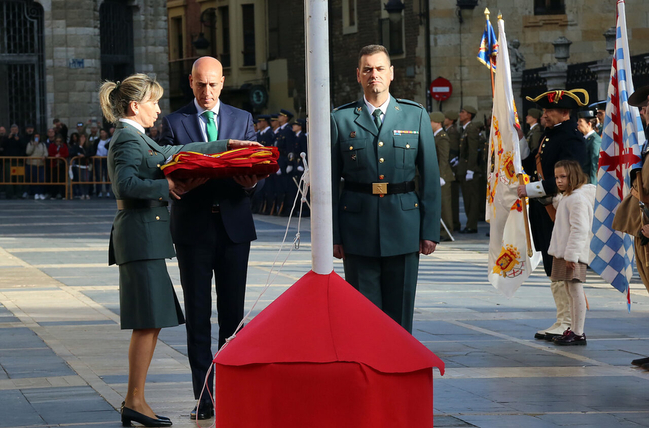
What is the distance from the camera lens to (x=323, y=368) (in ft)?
14.6

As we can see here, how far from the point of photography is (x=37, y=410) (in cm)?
639

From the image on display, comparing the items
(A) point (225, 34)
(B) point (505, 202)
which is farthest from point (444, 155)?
(A) point (225, 34)

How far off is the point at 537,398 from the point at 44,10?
101 ft

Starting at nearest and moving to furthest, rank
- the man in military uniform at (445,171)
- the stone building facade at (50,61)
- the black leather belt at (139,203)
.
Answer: the black leather belt at (139,203)
the man in military uniform at (445,171)
the stone building facade at (50,61)

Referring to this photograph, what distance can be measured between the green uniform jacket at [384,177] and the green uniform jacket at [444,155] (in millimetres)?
12489

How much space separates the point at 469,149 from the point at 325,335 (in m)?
16.2

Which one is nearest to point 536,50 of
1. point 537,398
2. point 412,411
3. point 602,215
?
point 602,215

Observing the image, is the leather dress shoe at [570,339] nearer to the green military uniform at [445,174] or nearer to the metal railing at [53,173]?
the green military uniform at [445,174]

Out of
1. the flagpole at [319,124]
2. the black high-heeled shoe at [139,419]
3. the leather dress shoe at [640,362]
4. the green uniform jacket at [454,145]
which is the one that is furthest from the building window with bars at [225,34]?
the flagpole at [319,124]

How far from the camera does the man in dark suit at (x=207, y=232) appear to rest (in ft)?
20.7

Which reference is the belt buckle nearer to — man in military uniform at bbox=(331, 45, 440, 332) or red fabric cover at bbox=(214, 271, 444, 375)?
man in military uniform at bbox=(331, 45, 440, 332)

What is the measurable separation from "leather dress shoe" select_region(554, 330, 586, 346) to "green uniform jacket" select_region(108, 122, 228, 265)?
3.83 meters

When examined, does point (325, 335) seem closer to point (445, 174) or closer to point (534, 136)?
point (534, 136)

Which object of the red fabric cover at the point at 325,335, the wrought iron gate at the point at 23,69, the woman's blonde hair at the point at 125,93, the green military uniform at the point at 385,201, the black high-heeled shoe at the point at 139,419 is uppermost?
the wrought iron gate at the point at 23,69
